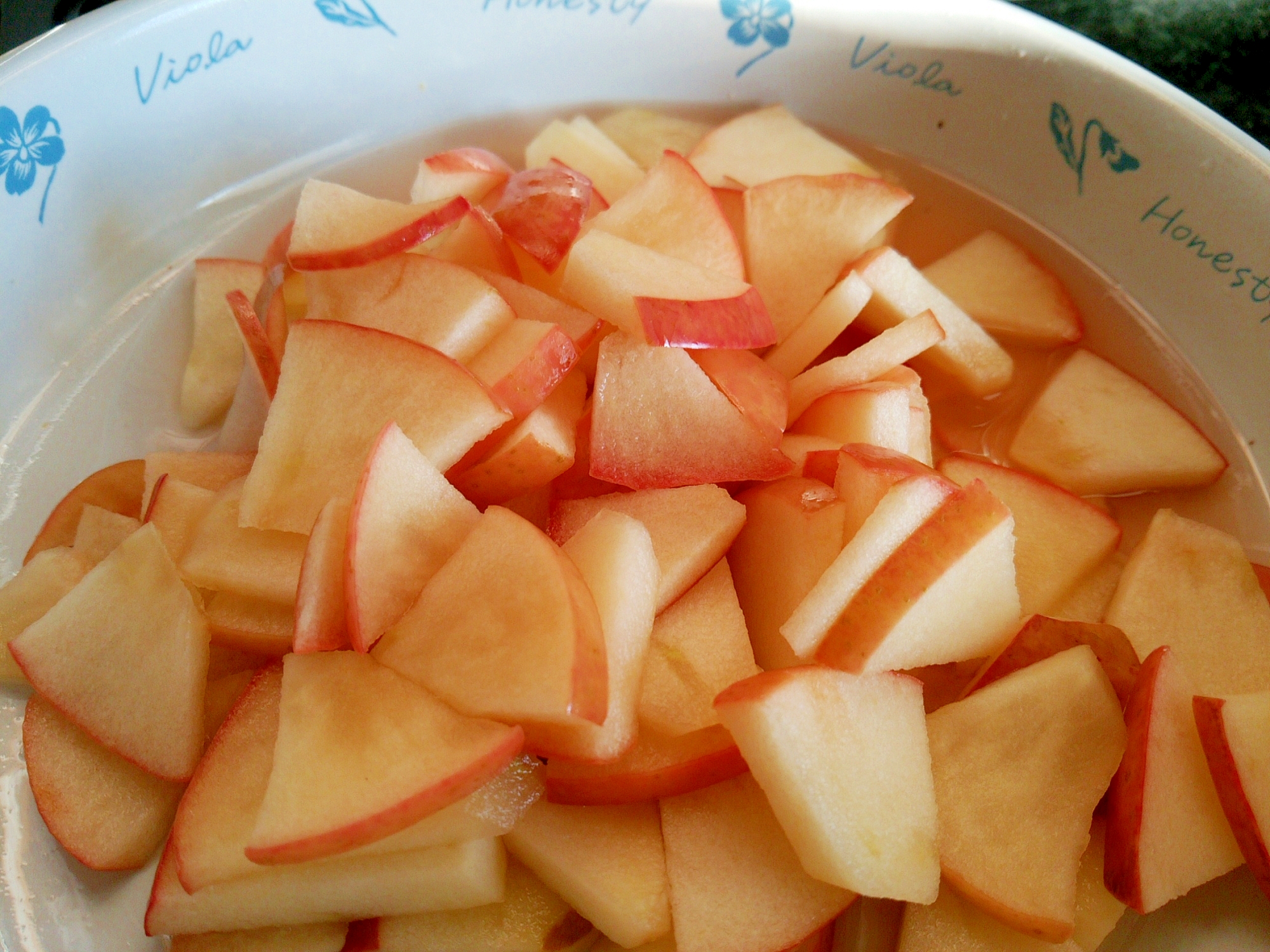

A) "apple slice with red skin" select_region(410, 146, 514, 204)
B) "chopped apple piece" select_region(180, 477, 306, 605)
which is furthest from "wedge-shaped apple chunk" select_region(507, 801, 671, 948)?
"apple slice with red skin" select_region(410, 146, 514, 204)

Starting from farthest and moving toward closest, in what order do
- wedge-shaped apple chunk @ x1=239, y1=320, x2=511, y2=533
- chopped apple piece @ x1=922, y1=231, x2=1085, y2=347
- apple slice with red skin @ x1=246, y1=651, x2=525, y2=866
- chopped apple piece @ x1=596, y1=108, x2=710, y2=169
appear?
chopped apple piece @ x1=596, y1=108, x2=710, y2=169, chopped apple piece @ x1=922, y1=231, x2=1085, y2=347, wedge-shaped apple chunk @ x1=239, y1=320, x2=511, y2=533, apple slice with red skin @ x1=246, y1=651, x2=525, y2=866

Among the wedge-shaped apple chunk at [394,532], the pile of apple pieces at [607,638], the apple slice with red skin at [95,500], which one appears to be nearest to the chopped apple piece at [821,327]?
the pile of apple pieces at [607,638]

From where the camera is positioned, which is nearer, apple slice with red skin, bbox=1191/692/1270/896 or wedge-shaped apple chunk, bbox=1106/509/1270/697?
apple slice with red skin, bbox=1191/692/1270/896

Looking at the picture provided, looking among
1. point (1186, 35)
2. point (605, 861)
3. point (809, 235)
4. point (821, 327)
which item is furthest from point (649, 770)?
point (1186, 35)

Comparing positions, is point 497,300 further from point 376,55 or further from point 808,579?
point 376,55

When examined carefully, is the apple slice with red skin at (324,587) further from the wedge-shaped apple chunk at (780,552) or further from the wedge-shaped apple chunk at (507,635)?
the wedge-shaped apple chunk at (780,552)

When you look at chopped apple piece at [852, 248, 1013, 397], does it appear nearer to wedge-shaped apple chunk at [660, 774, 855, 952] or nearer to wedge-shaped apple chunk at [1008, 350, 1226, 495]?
wedge-shaped apple chunk at [1008, 350, 1226, 495]


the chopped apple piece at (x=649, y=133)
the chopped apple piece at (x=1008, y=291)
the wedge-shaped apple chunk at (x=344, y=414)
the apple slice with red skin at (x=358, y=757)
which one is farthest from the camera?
the chopped apple piece at (x=649, y=133)
